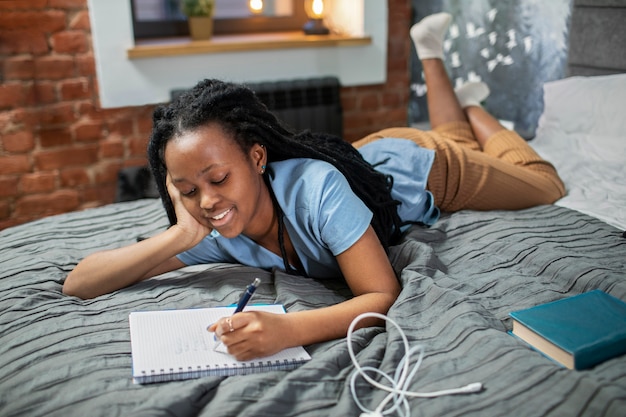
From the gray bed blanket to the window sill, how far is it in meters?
1.18

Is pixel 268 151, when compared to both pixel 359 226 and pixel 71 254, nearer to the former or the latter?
pixel 359 226

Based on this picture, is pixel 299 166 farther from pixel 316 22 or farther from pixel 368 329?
pixel 316 22

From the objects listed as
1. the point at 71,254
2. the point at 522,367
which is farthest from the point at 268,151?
the point at 522,367

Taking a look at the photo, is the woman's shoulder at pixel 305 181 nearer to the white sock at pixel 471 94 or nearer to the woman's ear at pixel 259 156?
the woman's ear at pixel 259 156

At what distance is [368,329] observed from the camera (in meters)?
1.18

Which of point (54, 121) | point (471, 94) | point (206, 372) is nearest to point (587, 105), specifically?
point (471, 94)

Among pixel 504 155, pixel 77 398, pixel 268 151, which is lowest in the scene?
pixel 77 398

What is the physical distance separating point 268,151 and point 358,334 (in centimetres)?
48

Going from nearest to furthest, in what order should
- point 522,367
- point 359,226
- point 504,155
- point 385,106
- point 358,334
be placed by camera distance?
point 522,367 < point 358,334 < point 359,226 < point 504,155 < point 385,106

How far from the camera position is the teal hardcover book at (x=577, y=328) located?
998 millimetres

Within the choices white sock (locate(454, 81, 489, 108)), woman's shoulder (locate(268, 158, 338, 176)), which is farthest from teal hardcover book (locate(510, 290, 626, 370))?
white sock (locate(454, 81, 489, 108))

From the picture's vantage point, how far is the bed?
94cm

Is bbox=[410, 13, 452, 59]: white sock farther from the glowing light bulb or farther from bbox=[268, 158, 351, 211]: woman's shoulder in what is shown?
bbox=[268, 158, 351, 211]: woman's shoulder

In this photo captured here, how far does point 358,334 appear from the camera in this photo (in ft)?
3.77
